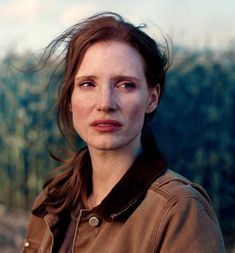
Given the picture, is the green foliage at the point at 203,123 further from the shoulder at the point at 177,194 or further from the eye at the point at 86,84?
the shoulder at the point at 177,194

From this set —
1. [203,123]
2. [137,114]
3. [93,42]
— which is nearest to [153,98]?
[137,114]

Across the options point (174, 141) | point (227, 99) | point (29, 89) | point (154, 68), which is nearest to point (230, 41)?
point (227, 99)

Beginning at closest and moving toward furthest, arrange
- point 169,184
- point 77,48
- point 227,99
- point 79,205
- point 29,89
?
point 169,184 → point 77,48 → point 79,205 → point 227,99 → point 29,89

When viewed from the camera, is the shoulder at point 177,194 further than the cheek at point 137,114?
No

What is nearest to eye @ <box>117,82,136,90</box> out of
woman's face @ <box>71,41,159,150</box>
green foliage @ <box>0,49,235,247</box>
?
woman's face @ <box>71,41,159,150</box>

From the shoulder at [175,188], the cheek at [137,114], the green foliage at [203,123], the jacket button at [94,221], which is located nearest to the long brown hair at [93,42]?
the cheek at [137,114]

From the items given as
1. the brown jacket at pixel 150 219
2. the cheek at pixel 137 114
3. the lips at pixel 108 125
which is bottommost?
the brown jacket at pixel 150 219

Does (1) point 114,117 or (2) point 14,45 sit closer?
(1) point 114,117

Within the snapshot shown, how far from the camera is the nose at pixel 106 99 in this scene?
2.08m

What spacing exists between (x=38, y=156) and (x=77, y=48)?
4024 millimetres

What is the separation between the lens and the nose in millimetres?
2082

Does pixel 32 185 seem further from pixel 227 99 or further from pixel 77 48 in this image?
pixel 77 48

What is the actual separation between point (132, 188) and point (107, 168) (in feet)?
0.60

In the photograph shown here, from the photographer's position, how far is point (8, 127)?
247 inches
